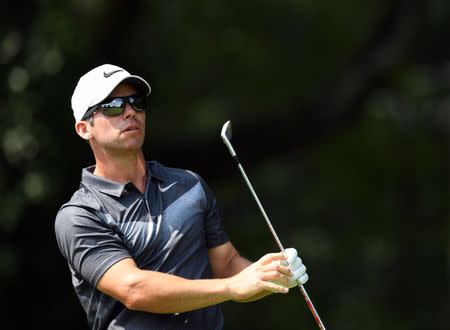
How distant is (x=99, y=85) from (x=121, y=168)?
328mm

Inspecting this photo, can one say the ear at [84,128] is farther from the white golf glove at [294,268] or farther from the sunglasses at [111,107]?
the white golf glove at [294,268]

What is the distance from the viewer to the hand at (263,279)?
4.16m

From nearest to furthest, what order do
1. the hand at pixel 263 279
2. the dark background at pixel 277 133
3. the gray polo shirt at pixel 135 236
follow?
the hand at pixel 263 279 < the gray polo shirt at pixel 135 236 < the dark background at pixel 277 133

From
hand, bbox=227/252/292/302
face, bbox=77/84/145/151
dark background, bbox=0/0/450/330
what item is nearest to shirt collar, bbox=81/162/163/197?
face, bbox=77/84/145/151

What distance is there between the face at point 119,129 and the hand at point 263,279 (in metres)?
0.72

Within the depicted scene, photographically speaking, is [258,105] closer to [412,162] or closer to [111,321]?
[412,162]

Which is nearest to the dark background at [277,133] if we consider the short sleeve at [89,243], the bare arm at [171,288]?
the short sleeve at [89,243]

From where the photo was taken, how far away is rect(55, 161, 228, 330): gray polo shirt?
4422 mm

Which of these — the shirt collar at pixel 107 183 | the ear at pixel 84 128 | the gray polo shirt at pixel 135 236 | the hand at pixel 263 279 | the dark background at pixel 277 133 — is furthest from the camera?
the dark background at pixel 277 133

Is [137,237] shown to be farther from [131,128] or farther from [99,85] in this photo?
[99,85]

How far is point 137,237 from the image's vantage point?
446cm

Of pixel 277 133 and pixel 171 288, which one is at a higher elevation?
pixel 171 288

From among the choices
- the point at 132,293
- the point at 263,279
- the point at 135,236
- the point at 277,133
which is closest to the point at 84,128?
the point at 135,236

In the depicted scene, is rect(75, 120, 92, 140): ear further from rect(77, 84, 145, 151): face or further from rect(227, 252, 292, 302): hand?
rect(227, 252, 292, 302): hand
